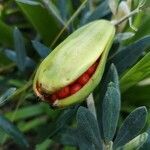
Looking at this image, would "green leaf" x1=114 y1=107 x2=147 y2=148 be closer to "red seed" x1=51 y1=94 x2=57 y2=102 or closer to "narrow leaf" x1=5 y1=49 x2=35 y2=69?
"red seed" x1=51 y1=94 x2=57 y2=102

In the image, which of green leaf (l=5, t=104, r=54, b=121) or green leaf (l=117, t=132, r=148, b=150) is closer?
green leaf (l=117, t=132, r=148, b=150)

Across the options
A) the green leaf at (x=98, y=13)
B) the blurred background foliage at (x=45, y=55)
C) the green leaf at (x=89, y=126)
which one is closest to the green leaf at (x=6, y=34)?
the blurred background foliage at (x=45, y=55)

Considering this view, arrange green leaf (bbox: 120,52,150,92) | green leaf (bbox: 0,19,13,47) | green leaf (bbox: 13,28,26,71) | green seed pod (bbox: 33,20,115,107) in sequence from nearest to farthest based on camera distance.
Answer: green seed pod (bbox: 33,20,115,107)
green leaf (bbox: 120,52,150,92)
green leaf (bbox: 13,28,26,71)
green leaf (bbox: 0,19,13,47)

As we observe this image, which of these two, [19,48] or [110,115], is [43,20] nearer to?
[19,48]

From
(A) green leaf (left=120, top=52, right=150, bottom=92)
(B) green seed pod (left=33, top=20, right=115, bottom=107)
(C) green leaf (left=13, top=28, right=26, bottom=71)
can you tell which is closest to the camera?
(B) green seed pod (left=33, top=20, right=115, bottom=107)

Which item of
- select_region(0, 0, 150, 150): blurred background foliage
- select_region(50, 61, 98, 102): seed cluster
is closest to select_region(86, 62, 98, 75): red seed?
select_region(50, 61, 98, 102): seed cluster

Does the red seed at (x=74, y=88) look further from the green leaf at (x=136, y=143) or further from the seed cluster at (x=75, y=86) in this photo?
the green leaf at (x=136, y=143)
